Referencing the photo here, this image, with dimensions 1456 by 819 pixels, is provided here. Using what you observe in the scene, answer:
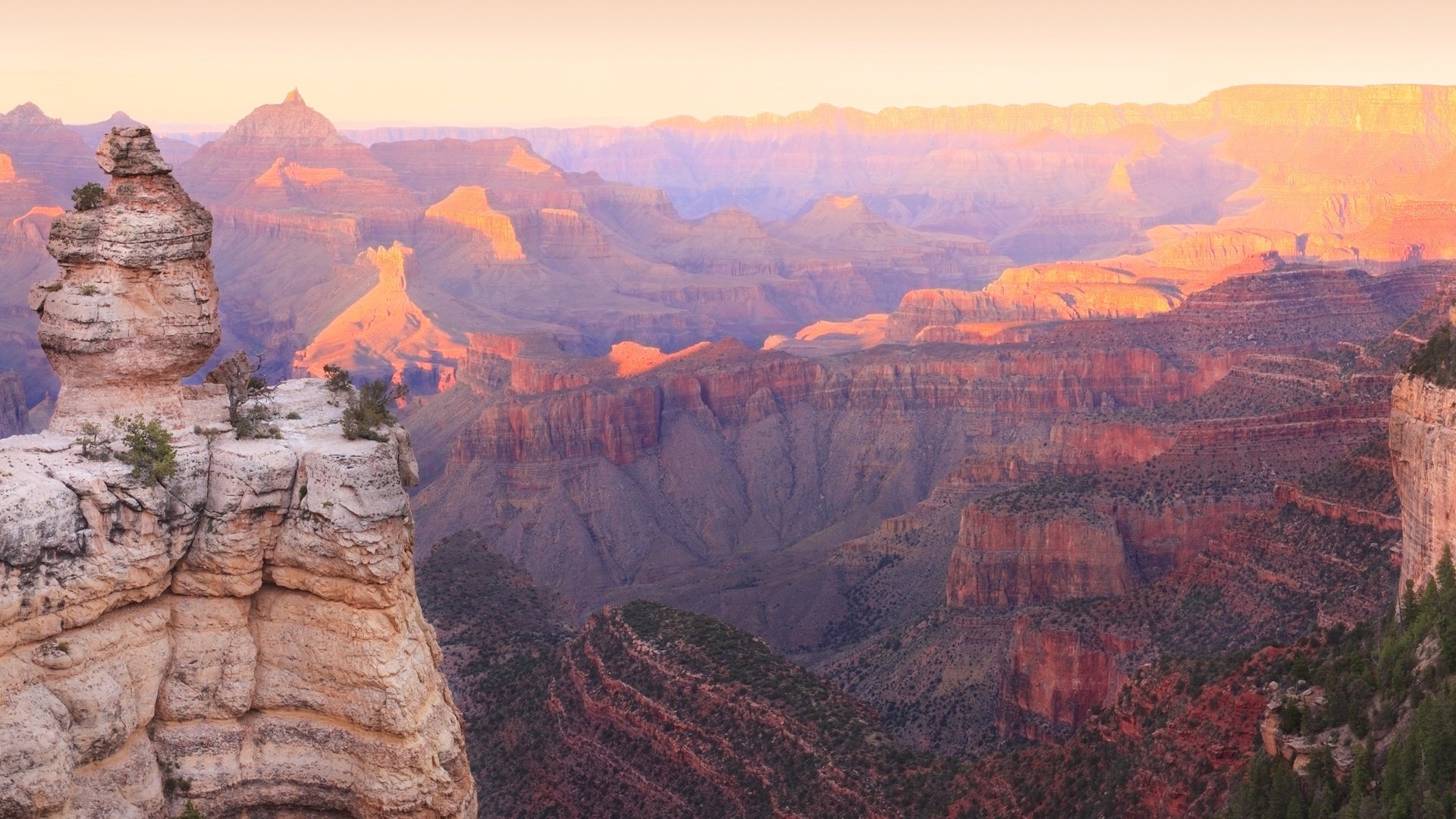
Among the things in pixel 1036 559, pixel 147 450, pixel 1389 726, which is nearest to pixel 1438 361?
pixel 1389 726

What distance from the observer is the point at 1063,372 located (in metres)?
114

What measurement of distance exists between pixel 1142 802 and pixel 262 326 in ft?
559

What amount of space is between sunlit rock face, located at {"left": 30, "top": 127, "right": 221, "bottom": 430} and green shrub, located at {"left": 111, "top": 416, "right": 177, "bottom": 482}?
1.41ft

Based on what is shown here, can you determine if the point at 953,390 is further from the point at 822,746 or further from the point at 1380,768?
the point at 1380,768

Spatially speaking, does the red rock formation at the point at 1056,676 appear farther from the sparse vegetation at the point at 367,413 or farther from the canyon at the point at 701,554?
the sparse vegetation at the point at 367,413

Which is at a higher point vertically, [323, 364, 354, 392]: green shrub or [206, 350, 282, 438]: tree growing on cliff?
[206, 350, 282, 438]: tree growing on cliff

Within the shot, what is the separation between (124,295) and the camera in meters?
22.7

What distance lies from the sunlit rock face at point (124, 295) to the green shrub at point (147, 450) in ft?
1.41

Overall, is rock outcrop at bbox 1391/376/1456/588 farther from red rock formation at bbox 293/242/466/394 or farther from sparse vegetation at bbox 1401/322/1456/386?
red rock formation at bbox 293/242/466/394

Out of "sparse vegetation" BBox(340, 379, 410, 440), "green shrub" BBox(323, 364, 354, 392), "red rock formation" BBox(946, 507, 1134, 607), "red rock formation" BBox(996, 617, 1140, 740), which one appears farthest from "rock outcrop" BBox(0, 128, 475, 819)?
"red rock formation" BBox(946, 507, 1134, 607)

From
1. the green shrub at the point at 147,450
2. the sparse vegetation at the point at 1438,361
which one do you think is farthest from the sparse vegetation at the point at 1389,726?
the green shrub at the point at 147,450

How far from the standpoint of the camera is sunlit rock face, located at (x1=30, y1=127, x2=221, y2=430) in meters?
22.5

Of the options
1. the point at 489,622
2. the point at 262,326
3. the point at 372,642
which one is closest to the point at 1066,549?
the point at 489,622

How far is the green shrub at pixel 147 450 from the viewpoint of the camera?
2189 centimetres
